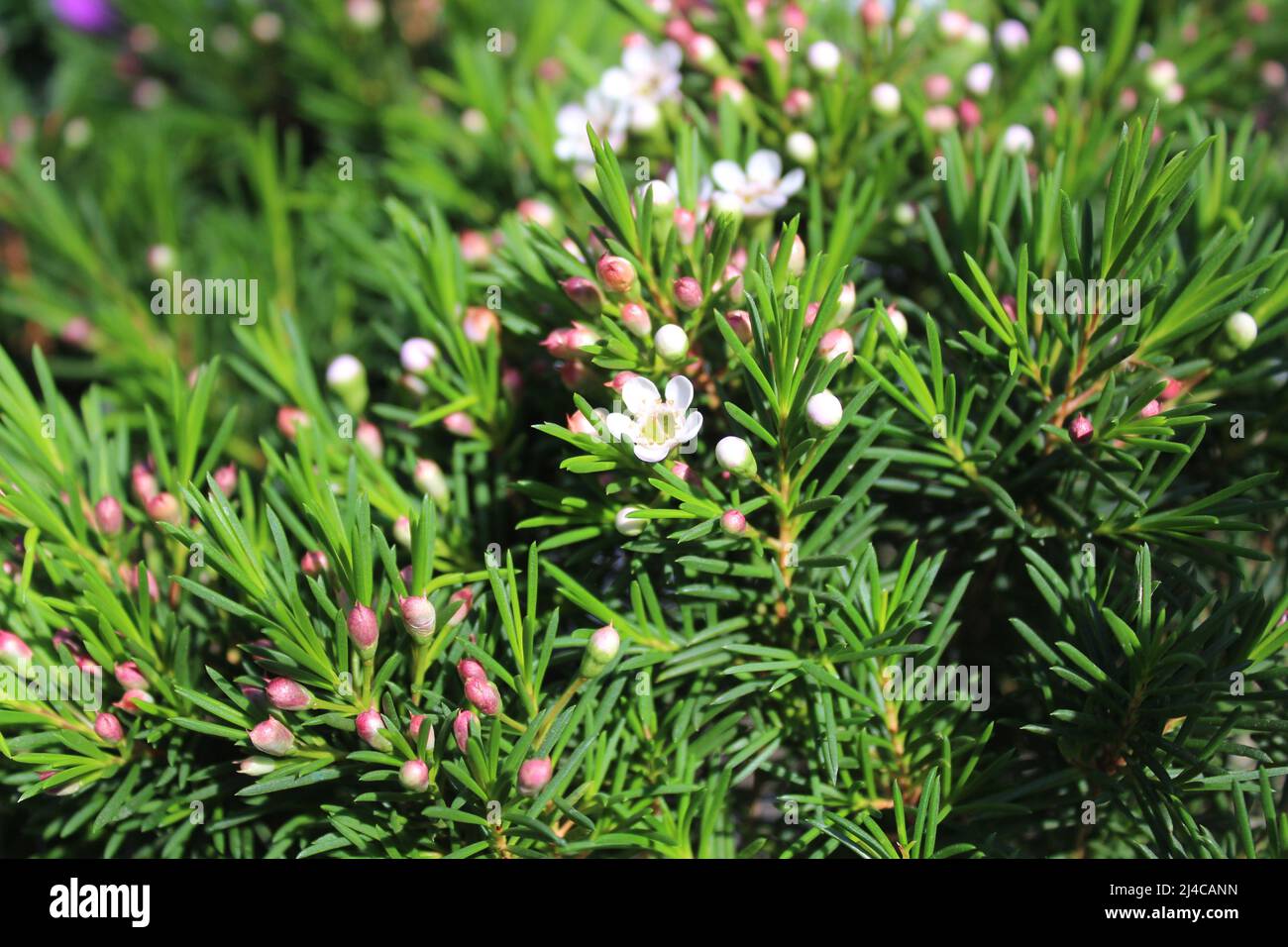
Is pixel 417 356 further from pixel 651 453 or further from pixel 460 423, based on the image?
pixel 651 453

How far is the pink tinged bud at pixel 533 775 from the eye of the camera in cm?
53

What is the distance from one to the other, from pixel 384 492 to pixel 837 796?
0.35m

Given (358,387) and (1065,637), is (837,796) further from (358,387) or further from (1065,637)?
(358,387)

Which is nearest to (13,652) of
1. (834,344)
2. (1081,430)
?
(834,344)

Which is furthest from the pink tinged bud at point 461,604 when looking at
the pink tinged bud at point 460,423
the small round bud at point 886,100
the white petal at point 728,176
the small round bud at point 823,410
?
the small round bud at point 886,100

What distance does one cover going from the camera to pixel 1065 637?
60 centimetres

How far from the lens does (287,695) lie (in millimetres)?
536

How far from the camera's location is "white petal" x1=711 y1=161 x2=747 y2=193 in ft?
2.26

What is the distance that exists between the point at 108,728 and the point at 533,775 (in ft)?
0.86

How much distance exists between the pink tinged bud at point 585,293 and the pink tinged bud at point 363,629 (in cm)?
22

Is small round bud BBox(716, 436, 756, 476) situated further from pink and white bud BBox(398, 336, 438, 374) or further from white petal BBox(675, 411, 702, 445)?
pink and white bud BBox(398, 336, 438, 374)

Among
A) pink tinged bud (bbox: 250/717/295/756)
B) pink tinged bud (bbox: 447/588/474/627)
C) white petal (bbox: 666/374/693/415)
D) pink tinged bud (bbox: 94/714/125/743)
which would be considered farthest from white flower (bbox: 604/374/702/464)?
pink tinged bud (bbox: 94/714/125/743)

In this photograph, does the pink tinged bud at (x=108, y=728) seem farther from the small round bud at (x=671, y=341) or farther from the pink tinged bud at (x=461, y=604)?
the small round bud at (x=671, y=341)

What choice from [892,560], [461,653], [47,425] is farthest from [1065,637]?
[47,425]
